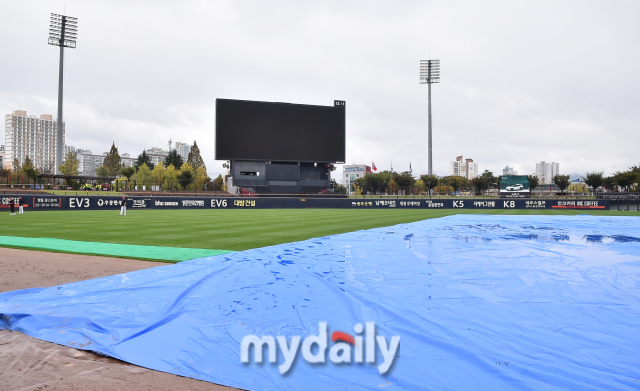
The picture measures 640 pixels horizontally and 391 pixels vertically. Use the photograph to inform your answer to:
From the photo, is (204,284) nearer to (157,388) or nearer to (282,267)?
(282,267)

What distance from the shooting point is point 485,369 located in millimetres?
3051

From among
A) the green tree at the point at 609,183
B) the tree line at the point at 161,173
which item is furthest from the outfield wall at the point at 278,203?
the green tree at the point at 609,183

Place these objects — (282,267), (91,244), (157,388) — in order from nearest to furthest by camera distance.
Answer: (157,388) < (282,267) < (91,244)

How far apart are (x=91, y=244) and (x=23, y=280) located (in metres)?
4.65

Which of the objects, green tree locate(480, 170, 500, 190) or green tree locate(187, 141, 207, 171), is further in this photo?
green tree locate(187, 141, 207, 171)

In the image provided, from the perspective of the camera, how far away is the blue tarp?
119 inches

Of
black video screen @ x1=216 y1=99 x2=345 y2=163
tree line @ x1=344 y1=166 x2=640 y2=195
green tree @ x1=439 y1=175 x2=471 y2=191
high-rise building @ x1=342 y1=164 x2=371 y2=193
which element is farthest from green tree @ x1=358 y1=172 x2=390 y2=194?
high-rise building @ x1=342 y1=164 x2=371 y2=193

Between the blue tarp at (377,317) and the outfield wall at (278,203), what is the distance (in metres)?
29.8

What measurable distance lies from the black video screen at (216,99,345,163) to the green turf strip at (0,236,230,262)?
43769 mm

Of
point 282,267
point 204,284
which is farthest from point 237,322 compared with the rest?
point 282,267

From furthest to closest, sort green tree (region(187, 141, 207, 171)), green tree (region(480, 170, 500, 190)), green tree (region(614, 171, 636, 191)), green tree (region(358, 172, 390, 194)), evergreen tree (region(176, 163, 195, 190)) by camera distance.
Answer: green tree (region(187, 141, 207, 171)) < green tree (region(358, 172, 390, 194)) < green tree (region(480, 170, 500, 190)) < green tree (region(614, 171, 636, 191)) < evergreen tree (region(176, 163, 195, 190))

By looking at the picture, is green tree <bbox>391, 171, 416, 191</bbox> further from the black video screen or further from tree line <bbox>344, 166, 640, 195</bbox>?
the black video screen

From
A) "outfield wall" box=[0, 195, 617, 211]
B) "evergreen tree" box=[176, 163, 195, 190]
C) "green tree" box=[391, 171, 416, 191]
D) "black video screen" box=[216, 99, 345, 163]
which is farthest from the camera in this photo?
"green tree" box=[391, 171, 416, 191]

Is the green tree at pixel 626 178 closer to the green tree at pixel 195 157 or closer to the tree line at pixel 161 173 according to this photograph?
the tree line at pixel 161 173
